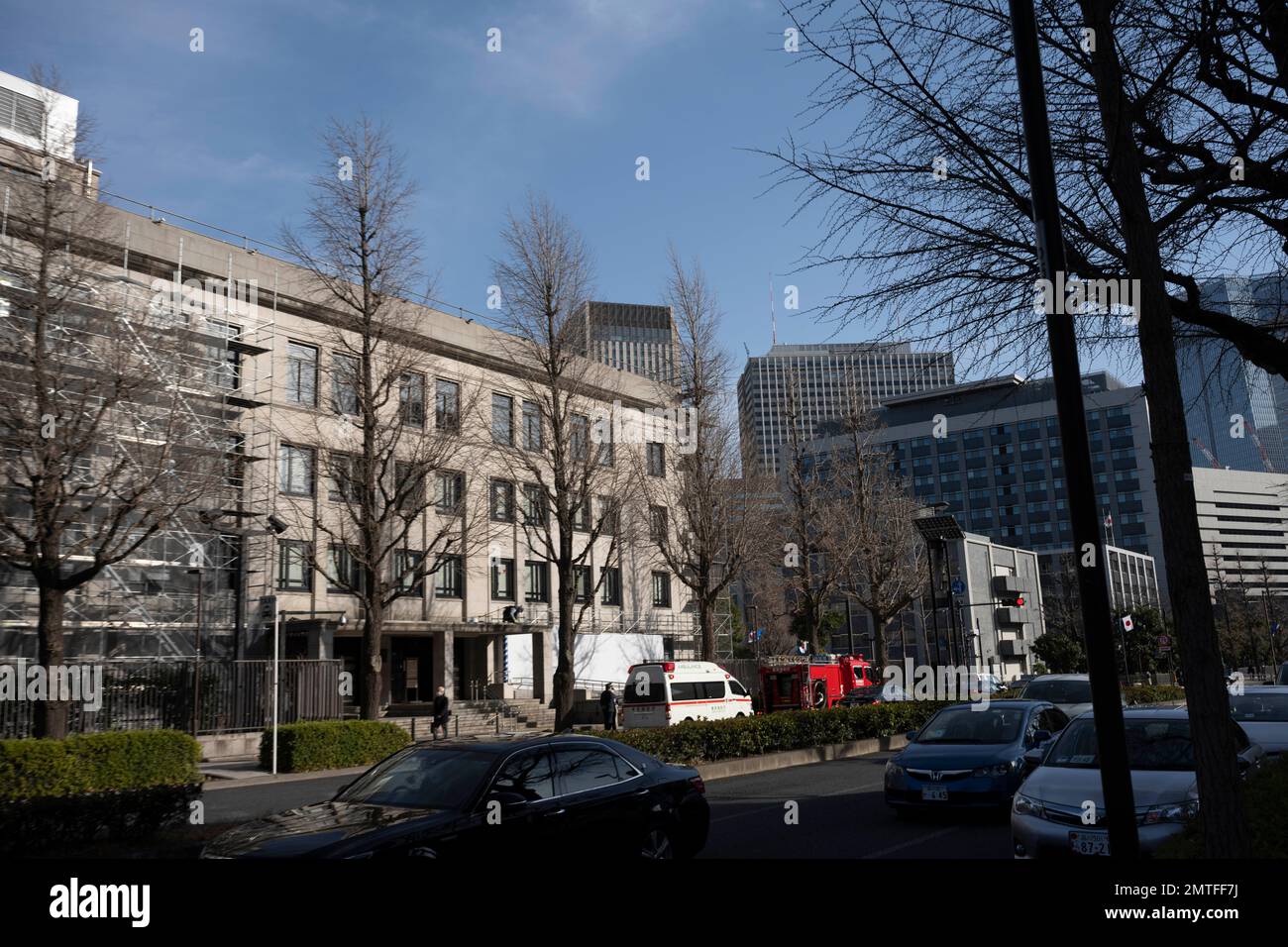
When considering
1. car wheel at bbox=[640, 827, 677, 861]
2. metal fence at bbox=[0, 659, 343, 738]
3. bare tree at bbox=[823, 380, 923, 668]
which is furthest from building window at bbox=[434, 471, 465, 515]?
car wheel at bbox=[640, 827, 677, 861]

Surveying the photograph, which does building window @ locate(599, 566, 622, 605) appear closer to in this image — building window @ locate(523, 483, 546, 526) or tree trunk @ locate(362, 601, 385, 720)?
building window @ locate(523, 483, 546, 526)

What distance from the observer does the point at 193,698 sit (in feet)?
82.1

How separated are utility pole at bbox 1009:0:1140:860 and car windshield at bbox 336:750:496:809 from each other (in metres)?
4.57

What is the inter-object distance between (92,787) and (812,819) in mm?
12187

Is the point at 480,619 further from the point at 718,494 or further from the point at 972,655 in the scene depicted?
the point at 972,655

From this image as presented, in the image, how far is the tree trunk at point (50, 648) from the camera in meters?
16.6

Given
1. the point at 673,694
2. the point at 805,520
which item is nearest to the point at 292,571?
the point at 673,694

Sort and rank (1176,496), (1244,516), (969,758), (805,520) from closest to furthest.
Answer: (1176,496)
(969,758)
(805,520)
(1244,516)

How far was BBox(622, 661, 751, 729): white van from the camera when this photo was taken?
28.4 m

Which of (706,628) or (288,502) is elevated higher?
(288,502)

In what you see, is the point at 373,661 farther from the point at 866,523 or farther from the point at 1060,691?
the point at 866,523

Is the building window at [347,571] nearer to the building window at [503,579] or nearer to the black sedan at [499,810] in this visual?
the building window at [503,579]
